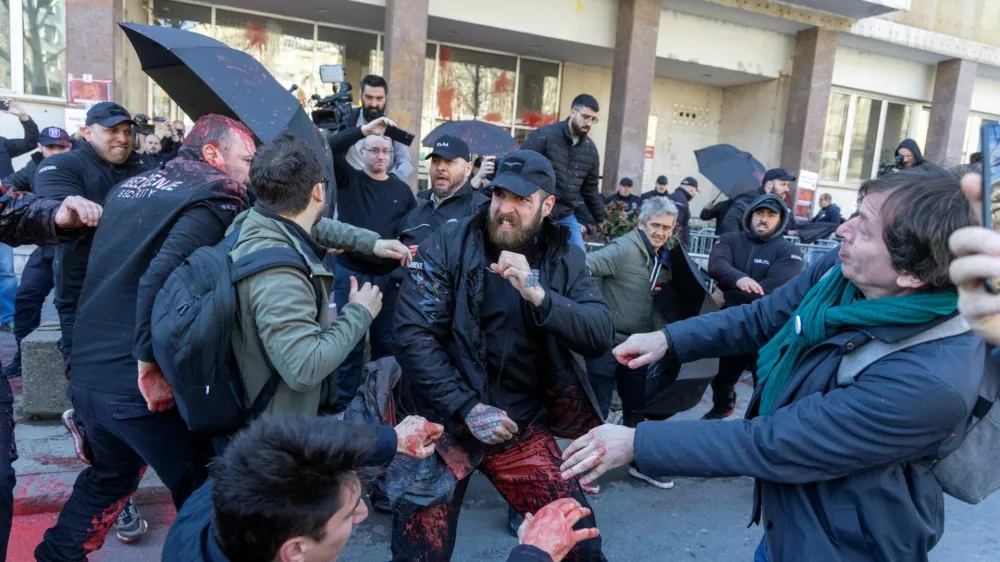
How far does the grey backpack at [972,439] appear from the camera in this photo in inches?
65.6

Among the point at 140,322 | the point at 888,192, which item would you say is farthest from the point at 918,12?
the point at 140,322

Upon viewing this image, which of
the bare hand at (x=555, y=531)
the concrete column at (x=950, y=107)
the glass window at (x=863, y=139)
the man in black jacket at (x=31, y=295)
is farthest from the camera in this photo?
the glass window at (x=863, y=139)

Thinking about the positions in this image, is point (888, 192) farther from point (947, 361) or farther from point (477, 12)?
point (477, 12)

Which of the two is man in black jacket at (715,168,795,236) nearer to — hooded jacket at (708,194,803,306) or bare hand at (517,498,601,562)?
hooded jacket at (708,194,803,306)

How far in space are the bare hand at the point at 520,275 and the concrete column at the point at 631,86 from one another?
35.1 ft

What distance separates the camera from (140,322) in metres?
2.44

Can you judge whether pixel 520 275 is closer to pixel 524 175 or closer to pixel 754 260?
pixel 524 175

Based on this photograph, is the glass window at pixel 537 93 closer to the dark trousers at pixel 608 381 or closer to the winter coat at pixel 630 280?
the winter coat at pixel 630 280

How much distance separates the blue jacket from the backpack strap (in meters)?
0.02

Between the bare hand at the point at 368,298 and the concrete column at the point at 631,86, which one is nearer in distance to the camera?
the bare hand at the point at 368,298

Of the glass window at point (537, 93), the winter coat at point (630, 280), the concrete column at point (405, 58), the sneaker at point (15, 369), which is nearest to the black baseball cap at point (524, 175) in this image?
the winter coat at point (630, 280)

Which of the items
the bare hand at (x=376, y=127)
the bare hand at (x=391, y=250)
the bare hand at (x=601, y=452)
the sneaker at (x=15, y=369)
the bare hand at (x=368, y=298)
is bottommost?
the sneaker at (x=15, y=369)

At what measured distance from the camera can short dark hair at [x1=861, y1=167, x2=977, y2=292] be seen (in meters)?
1.58

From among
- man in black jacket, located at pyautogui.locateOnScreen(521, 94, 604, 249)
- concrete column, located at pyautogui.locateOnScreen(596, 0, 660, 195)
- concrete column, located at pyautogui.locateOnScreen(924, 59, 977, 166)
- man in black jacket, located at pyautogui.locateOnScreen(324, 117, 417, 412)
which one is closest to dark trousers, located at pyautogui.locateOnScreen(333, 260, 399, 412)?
man in black jacket, located at pyautogui.locateOnScreen(324, 117, 417, 412)
